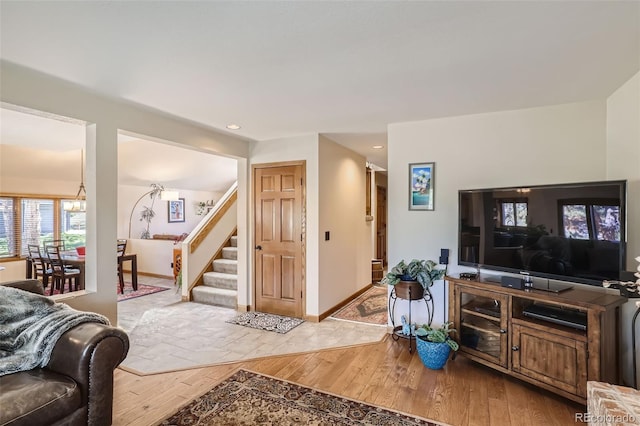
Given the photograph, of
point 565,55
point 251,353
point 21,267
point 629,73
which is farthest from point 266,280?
point 21,267

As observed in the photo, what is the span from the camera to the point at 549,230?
93.4 inches

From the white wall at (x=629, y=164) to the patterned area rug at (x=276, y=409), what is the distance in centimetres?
165

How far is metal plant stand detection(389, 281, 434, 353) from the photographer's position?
303 centimetres

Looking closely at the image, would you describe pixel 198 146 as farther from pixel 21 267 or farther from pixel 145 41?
pixel 21 267

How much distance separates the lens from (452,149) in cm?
322

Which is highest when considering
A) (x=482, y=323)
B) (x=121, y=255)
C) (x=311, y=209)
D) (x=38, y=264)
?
(x=311, y=209)

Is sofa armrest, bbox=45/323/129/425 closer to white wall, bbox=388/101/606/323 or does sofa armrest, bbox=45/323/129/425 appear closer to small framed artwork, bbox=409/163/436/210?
white wall, bbox=388/101/606/323

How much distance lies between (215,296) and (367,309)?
219 centimetres

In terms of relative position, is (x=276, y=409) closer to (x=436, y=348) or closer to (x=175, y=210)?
(x=436, y=348)

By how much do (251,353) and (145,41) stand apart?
8.54 ft

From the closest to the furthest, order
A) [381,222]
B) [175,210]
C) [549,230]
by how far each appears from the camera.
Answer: [549,230]
[381,222]
[175,210]

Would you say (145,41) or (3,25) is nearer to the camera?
(3,25)

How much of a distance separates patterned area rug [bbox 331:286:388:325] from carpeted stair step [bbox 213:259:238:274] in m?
1.85

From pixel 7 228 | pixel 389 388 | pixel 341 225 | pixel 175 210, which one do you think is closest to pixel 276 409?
pixel 389 388
